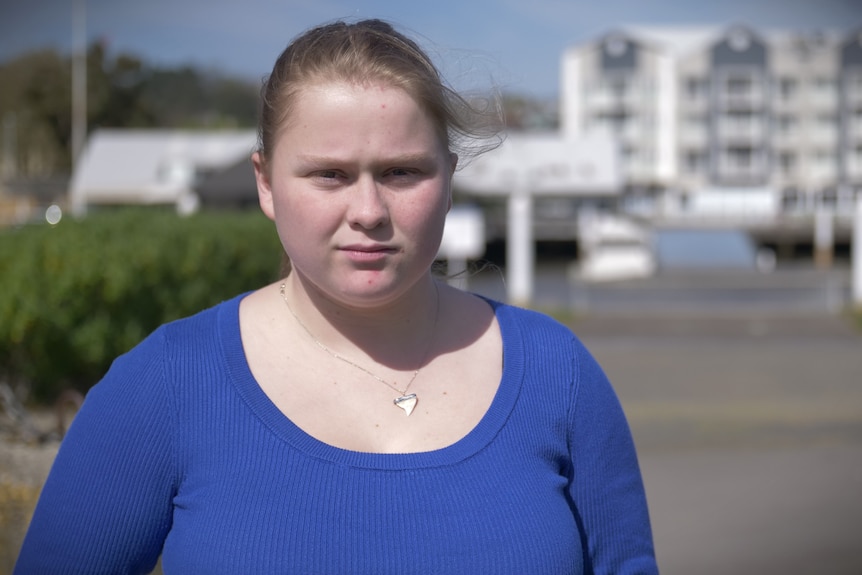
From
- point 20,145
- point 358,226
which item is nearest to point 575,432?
point 358,226

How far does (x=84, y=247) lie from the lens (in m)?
7.82

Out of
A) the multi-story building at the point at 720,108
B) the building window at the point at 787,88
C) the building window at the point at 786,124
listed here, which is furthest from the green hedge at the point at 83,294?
the building window at the point at 786,124

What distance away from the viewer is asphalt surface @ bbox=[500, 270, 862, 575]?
6.00m

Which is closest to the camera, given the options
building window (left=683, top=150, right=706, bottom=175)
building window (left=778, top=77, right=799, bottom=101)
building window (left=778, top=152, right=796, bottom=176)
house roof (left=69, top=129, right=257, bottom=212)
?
house roof (left=69, top=129, right=257, bottom=212)

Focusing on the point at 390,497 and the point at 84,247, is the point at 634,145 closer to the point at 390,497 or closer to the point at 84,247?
the point at 84,247

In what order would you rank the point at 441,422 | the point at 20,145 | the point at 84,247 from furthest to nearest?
the point at 20,145 → the point at 84,247 → the point at 441,422

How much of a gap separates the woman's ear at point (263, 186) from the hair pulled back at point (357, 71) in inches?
0.8

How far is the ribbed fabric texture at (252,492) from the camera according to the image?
5.55ft

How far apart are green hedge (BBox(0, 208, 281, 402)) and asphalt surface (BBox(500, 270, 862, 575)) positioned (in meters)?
3.79

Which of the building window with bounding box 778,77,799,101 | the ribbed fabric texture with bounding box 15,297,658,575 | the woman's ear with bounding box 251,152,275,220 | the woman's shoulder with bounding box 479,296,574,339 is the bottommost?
the building window with bounding box 778,77,799,101

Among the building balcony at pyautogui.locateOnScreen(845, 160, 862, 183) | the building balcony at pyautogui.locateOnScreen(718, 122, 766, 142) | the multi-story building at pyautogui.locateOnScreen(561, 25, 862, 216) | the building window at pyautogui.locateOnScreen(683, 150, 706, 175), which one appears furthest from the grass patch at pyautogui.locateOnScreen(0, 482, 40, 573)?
the building window at pyautogui.locateOnScreen(683, 150, 706, 175)

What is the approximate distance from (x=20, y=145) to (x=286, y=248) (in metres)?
87.3

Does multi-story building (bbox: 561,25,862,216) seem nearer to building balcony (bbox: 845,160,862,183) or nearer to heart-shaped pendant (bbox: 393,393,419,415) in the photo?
building balcony (bbox: 845,160,862,183)

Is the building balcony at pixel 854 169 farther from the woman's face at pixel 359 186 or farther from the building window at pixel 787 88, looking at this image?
the woman's face at pixel 359 186
